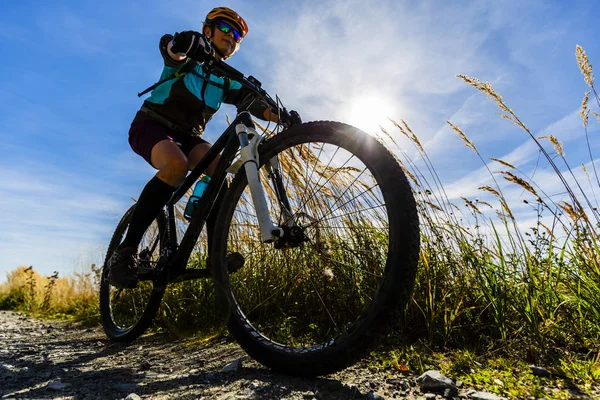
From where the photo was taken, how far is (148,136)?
2.79 m

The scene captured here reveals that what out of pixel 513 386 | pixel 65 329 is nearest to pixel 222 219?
pixel 513 386

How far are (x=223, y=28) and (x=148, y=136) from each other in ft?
3.22

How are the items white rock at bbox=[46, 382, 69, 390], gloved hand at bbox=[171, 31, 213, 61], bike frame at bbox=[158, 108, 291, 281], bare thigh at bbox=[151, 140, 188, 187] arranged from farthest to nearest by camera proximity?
bare thigh at bbox=[151, 140, 188, 187]
gloved hand at bbox=[171, 31, 213, 61]
bike frame at bbox=[158, 108, 291, 281]
white rock at bbox=[46, 382, 69, 390]

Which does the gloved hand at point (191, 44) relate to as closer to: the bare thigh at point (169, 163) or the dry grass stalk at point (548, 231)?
the bare thigh at point (169, 163)

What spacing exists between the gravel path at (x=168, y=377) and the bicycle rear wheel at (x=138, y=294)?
19cm

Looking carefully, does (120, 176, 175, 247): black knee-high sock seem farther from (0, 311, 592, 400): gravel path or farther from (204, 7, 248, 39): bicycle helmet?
(204, 7, 248, 39): bicycle helmet

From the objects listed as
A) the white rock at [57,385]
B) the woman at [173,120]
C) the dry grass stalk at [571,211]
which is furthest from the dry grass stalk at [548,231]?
the white rock at [57,385]

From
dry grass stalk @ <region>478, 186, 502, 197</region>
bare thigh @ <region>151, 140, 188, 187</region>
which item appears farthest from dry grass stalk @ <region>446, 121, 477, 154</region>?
bare thigh @ <region>151, 140, 188, 187</region>

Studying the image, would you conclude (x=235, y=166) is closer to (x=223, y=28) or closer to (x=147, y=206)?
(x=147, y=206)

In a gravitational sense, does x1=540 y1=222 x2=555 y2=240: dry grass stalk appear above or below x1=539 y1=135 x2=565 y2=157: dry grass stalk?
below

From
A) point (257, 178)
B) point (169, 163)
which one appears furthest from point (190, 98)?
point (257, 178)

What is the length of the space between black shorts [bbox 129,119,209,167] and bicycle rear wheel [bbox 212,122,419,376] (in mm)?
727

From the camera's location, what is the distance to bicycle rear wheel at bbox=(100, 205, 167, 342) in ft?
9.93

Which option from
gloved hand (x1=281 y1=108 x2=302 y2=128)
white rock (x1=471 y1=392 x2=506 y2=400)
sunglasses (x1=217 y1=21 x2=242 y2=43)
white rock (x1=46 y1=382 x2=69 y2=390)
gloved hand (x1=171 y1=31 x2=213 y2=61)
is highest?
sunglasses (x1=217 y1=21 x2=242 y2=43)
